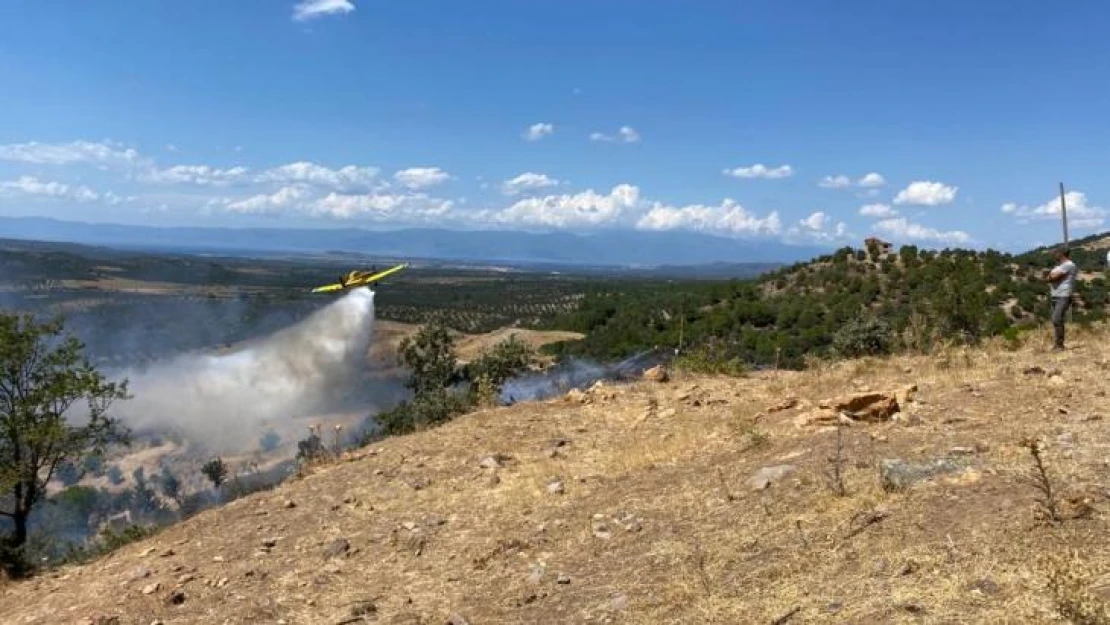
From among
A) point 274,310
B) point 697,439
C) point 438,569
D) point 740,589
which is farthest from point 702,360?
point 274,310

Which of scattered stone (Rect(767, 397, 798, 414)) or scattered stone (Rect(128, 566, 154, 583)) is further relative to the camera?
scattered stone (Rect(767, 397, 798, 414))

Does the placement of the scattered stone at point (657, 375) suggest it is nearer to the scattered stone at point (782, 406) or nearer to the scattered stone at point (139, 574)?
the scattered stone at point (782, 406)

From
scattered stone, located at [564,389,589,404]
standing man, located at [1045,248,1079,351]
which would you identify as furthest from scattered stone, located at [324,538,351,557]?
standing man, located at [1045,248,1079,351]

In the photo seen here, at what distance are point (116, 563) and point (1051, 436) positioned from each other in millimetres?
10820

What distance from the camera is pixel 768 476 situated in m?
8.22

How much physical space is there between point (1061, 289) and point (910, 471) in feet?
28.2

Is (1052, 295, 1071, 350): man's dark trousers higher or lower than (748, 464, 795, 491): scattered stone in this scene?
higher

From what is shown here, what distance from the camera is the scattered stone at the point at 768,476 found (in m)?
8.09

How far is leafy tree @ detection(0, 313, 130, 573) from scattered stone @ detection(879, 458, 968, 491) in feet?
50.4

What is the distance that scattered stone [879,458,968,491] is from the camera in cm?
714

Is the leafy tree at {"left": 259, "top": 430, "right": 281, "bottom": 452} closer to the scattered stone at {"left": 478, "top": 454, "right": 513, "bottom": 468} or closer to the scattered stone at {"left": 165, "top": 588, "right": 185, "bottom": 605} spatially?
the scattered stone at {"left": 478, "top": 454, "right": 513, "bottom": 468}

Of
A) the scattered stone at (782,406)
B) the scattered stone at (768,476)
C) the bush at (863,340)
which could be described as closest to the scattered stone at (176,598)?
the scattered stone at (768,476)

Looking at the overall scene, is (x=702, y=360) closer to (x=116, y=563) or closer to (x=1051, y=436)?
(x=1051, y=436)

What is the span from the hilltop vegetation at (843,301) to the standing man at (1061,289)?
11.2 m
